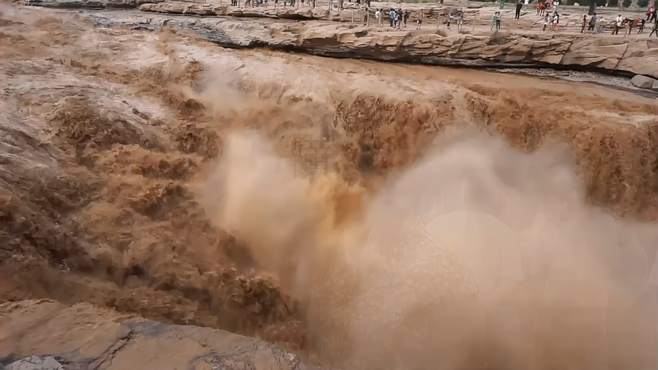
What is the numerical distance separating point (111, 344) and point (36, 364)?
521 mm

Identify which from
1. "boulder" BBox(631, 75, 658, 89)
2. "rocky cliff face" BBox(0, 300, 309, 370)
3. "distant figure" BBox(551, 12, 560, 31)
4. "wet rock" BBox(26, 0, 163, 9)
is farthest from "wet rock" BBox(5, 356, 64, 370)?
"wet rock" BBox(26, 0, 163, 9)

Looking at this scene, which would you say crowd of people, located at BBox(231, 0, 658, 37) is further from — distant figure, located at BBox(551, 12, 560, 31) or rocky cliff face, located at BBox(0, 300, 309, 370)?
rocky cliff face, located at BBox(0, 300, 309, 370)

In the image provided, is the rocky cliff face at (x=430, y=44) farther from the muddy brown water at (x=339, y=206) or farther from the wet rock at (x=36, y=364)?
the wet rock at (x=36, y=364)

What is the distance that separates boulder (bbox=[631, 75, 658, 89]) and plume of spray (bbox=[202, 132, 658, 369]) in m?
3.22

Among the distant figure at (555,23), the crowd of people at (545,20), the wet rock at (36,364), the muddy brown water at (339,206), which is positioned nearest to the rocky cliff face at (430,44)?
the crowd of people at (545,20)

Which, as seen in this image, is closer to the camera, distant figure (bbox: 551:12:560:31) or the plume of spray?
the plume of spray

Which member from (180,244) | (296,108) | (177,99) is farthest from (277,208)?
(177,99)

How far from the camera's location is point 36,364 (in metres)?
3.44

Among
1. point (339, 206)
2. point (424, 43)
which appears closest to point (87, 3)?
point (424, 43)

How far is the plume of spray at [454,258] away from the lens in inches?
233

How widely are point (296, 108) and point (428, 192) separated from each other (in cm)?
273

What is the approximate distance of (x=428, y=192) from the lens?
7543 millimetres

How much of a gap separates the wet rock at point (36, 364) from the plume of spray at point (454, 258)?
308 cm

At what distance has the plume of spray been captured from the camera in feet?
19.4
